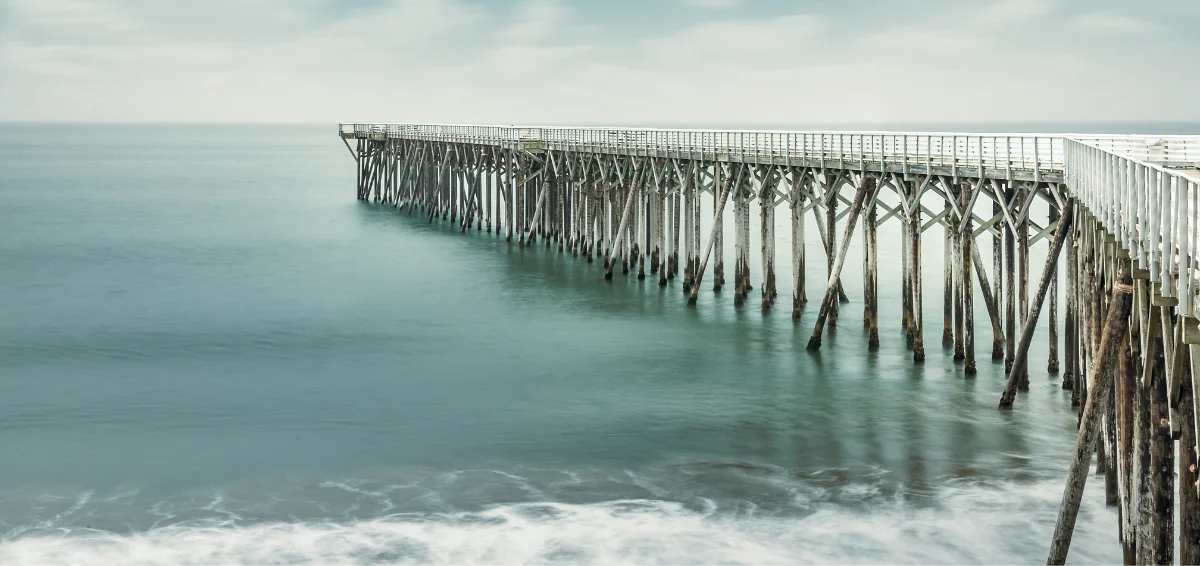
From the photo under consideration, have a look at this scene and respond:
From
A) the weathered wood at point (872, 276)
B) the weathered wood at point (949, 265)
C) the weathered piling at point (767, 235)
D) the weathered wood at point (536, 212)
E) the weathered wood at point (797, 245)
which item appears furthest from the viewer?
the weathered wood at point (536, 212)

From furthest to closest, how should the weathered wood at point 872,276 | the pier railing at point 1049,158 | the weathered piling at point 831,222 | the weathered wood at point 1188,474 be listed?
the weathered piling at point 831,222
the weathered wood at point 872,276
the pier railing at point 1049,158
the weathered wood at point 1188,474

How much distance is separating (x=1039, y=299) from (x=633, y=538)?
7.29 metres

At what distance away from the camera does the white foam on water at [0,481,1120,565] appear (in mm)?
14547

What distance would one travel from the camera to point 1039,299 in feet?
59.9

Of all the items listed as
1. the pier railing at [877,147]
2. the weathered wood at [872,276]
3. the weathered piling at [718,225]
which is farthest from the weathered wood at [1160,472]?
the weathered piling at [718,225]

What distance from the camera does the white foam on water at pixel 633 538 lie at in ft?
47.7

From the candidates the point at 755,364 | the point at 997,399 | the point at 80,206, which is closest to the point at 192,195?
the point at 80,206

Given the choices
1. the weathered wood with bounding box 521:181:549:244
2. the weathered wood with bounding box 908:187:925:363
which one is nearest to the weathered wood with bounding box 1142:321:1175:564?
the weathered wood with bounding box 908:187:925:363

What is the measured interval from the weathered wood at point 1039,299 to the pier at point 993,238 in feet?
0.10

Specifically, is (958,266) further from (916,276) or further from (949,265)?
(916,276)

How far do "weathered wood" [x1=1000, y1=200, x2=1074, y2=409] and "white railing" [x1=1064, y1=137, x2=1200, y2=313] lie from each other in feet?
4.68

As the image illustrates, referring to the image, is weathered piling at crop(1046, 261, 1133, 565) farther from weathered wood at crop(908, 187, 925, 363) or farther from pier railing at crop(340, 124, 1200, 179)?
weathered wood at crop(908, 187, 925, 363)

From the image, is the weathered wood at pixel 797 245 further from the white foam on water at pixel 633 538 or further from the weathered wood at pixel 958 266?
the white foam on water at pixel 633 538

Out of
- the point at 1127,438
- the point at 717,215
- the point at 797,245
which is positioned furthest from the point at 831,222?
the point at 1127,438
